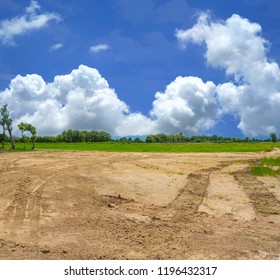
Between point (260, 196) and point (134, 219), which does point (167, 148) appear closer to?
point (260, 196)

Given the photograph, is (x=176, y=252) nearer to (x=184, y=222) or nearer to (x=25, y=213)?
(x=184, y=222)

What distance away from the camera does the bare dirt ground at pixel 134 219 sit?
9.29 metres

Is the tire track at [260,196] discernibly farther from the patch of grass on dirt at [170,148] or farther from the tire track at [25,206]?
the patch of grass on dirt at [170,148]

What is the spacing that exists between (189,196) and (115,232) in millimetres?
6647

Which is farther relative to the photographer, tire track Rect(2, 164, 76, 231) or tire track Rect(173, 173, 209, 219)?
tire track Rect(173, 173, 209, 219)

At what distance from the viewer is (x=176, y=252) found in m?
9.06

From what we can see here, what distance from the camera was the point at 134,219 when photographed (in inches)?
490

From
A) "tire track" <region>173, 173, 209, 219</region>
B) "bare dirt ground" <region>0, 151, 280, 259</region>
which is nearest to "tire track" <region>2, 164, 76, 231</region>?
"bare dirt ground" <region>0, 151, 280, 259</region>

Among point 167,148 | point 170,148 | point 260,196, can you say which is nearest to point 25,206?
point 260,196

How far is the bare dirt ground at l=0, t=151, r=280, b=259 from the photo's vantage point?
9.29 metres

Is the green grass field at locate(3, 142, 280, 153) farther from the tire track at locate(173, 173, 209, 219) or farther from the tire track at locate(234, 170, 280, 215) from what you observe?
the tire track at locate(173, 173, 209, 219)

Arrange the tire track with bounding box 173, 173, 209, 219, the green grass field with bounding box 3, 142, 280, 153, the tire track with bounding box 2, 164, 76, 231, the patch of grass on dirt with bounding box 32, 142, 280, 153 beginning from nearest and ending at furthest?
the tire track with bounding box 2, 164, 76, 231
the tire track with bounding box 173, 173, 209, 219
the patch of grass on dirt with bounding box 32, 142, 280, 153
the green grass field with bounding box 3, 142, 280, 153
